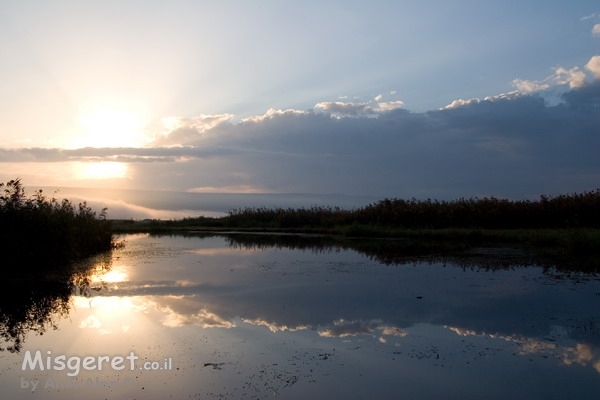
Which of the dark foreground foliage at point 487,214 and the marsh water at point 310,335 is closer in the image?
the marsh water at point 310,335

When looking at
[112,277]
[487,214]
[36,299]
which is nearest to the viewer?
[36,299]

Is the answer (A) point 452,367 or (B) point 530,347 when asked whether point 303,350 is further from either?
(B) point 530,347

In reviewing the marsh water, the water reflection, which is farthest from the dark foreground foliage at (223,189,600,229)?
the water reflection

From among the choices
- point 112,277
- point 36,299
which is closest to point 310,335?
point 36,299

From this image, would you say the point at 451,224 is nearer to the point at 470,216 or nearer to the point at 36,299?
the point at 470,216

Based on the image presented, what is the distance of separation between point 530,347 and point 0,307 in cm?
951

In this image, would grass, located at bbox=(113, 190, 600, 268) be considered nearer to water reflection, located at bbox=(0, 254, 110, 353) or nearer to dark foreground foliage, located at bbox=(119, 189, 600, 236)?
dark foreground foliage, located at bbox=(119, 189, 600, 236)

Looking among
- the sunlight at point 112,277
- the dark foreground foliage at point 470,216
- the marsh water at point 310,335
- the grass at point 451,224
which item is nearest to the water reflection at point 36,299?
the marsh water at point 310,335

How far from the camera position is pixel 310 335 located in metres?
8.39

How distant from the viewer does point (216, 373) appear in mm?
6488

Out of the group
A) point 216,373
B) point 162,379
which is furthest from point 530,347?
point 162,379

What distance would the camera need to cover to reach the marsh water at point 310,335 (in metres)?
6.20

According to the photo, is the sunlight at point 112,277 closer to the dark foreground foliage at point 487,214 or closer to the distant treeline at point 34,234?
the distant treeline at point 34,234

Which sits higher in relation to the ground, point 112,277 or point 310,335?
point 112,277
